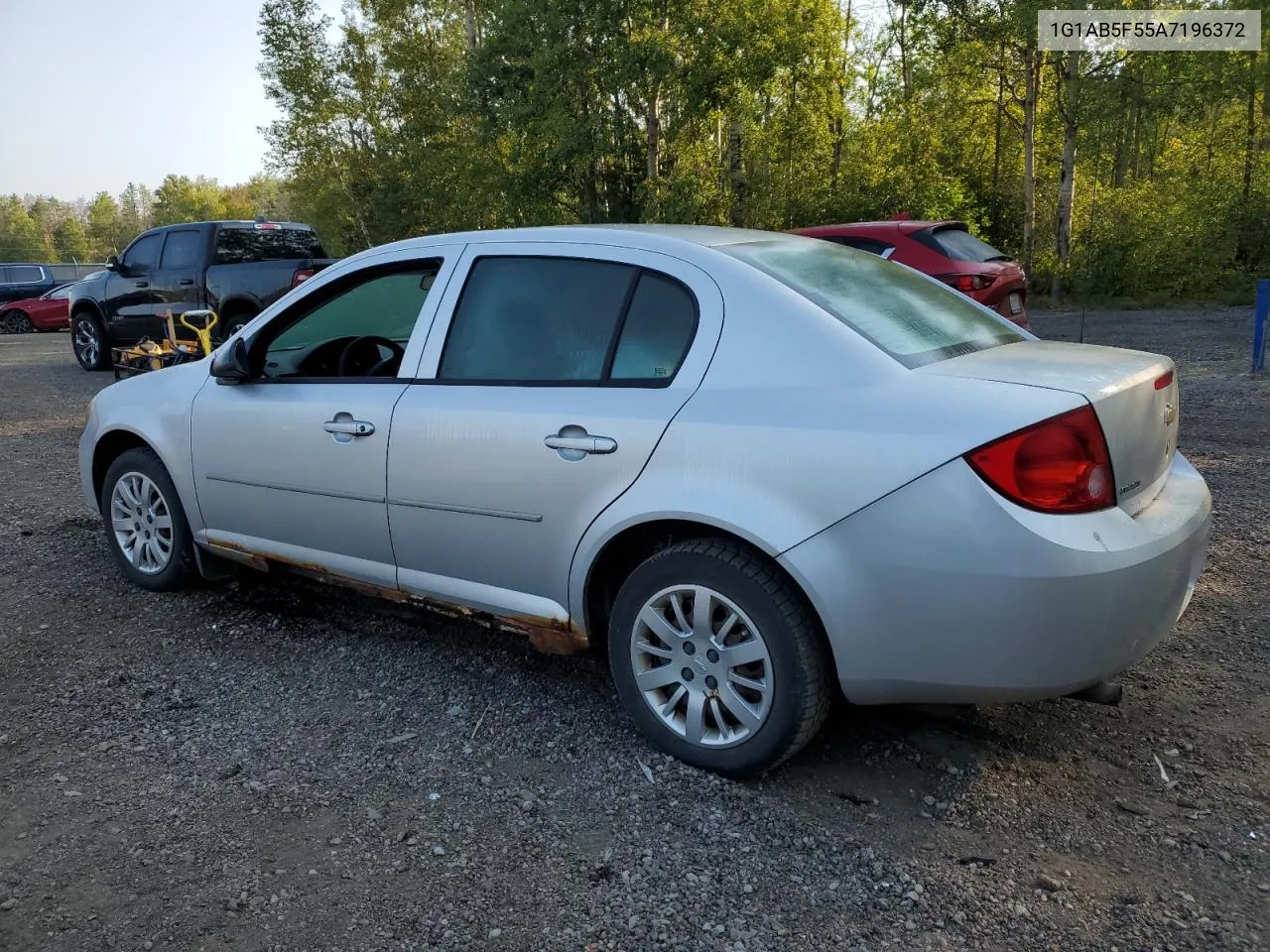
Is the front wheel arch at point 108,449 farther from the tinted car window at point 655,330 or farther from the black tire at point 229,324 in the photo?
the black tire at point 229,324

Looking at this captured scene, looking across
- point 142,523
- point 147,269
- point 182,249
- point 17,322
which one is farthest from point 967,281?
point 17,322

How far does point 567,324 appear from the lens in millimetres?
3232

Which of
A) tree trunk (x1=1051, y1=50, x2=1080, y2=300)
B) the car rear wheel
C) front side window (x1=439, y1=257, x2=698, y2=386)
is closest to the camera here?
front side window (x1=439, y1=257, x2=698, y2=386)

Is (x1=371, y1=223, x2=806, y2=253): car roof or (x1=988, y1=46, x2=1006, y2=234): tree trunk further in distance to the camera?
(x1=988, y1=46, x2=1006, y2=234): tree trunk

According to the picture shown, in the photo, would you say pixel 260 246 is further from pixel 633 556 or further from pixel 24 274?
pixel 24 274

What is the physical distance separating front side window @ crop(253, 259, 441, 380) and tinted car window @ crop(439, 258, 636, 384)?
277mm

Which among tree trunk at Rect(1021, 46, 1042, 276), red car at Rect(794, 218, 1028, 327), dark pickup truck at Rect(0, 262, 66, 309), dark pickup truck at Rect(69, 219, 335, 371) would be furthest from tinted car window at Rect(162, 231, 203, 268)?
tree trunk at Rect(1021, 46, 1042, 276)

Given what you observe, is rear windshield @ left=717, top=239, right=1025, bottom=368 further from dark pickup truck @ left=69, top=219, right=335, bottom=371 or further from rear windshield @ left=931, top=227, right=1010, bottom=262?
dark pickup truck @ left=69, top=219, right=335, bottom=371

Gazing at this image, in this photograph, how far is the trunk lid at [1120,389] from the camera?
8.43 feet

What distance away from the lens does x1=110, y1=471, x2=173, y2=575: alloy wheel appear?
4.52 meters

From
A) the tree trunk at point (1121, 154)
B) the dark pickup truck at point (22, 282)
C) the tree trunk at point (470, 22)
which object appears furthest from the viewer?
the tree trunk at point (470, 22)

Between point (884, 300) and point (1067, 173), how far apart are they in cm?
2082

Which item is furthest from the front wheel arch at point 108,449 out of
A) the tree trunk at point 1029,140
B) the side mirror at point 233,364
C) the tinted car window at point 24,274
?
the tinted car window at point 24,274

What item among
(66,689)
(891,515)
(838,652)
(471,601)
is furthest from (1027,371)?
(66,689)
